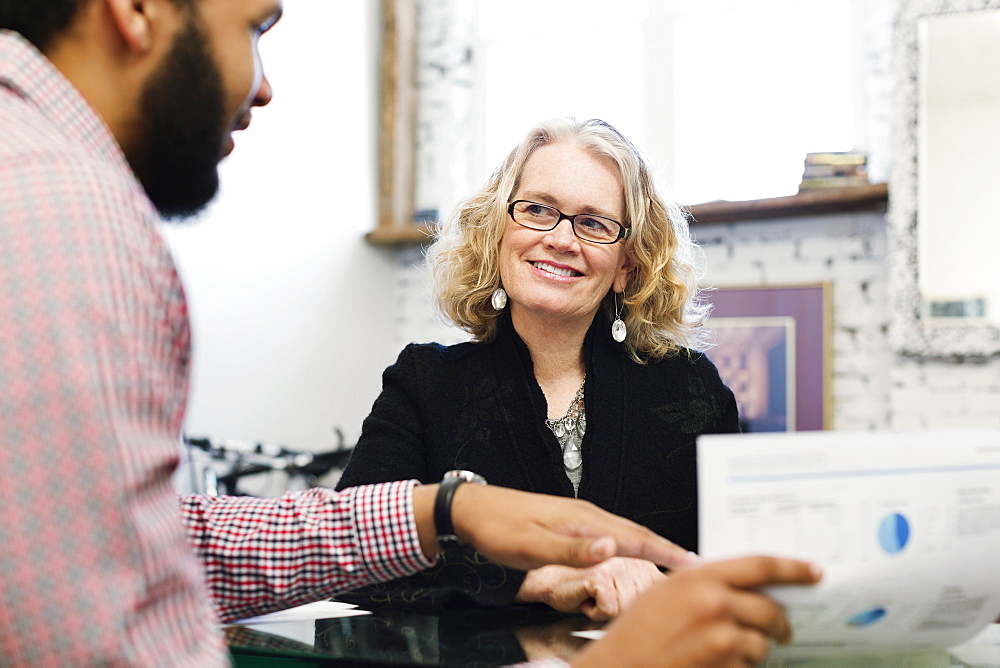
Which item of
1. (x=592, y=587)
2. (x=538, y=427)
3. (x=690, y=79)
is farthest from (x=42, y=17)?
(x=690, y=79)

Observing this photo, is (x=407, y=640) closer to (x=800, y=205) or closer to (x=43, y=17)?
(x=43, y=17)

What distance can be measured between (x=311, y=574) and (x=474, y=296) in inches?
43.8

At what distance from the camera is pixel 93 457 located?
0.63m

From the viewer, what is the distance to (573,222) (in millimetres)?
2072

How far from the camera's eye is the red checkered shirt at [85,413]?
0.62 metres

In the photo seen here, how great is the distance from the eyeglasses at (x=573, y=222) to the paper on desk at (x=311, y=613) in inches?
38.1

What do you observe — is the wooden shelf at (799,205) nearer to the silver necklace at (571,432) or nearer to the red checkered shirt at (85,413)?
the silver necklace at (571,432)

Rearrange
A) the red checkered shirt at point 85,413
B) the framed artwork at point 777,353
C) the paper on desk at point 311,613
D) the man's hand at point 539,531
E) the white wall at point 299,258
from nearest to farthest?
the red checkered shirt at point 85,413, the man's hand at point 539,531, the paper on desk at point 311,613, the framed artwork at point 777,353, the white wall at point 299,258

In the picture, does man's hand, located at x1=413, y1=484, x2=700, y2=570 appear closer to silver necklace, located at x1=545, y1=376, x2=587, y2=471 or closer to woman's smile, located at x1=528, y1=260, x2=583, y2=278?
silver necklace, located at x1=545, y1=376, x2=587, y2=471

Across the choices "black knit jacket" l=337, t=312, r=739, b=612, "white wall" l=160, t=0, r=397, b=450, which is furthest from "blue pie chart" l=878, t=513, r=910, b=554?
"white wall" l=160, t=0, r=397, b=450

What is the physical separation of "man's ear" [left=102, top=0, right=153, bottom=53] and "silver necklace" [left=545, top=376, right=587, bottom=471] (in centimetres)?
131

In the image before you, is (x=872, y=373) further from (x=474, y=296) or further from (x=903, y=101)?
(x=474, y=296)

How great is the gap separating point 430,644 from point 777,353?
3431 millimetres

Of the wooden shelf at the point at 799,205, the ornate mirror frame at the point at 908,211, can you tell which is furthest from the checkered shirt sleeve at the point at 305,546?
the ornate mirror frame at the point at 908,211
